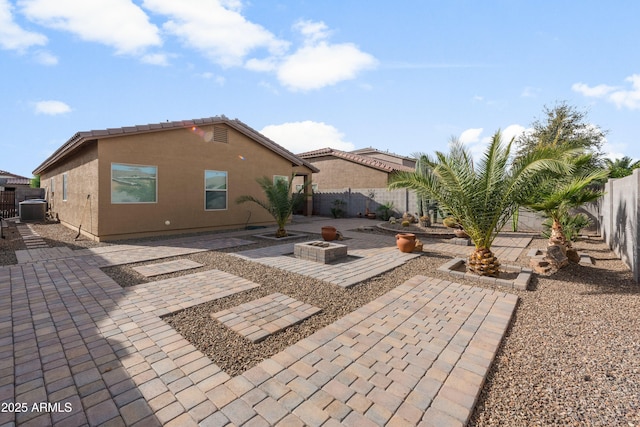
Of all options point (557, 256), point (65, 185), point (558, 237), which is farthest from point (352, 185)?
point (65, 185)

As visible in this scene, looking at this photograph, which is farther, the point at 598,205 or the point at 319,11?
the point at 598,205

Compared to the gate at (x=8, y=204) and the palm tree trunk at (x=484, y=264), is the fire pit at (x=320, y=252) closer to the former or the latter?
the palm tree trunk at (x=484, y=264)

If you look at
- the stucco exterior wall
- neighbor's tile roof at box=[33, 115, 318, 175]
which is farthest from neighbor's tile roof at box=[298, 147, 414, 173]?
the stucco exterior wall

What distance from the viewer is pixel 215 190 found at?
41.4ft

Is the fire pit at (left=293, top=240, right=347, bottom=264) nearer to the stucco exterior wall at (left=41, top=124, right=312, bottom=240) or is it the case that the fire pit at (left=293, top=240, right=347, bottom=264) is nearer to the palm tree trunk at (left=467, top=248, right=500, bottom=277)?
the palm tree trunk at (left=467, top=248, right=500, bottom=277)

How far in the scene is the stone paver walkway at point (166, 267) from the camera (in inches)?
244

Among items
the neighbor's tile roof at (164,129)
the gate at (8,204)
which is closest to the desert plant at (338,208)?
the neighbor's tile roof at (164,129)

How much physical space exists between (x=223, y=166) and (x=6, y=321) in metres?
9.63

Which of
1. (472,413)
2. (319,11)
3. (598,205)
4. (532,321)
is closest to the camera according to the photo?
(472,413)

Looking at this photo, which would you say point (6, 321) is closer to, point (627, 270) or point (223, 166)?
point (223, 166)

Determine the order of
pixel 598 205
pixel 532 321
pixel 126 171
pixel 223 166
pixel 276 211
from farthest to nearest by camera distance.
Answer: pixel 223 166 → pixel 598 205 → pixel 276 211 → pixel 126 171 → pixel 532 321

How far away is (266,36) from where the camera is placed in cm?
885

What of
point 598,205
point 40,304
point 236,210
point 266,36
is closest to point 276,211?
point 236,210

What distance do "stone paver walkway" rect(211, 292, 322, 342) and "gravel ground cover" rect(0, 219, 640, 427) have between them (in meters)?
0.12
